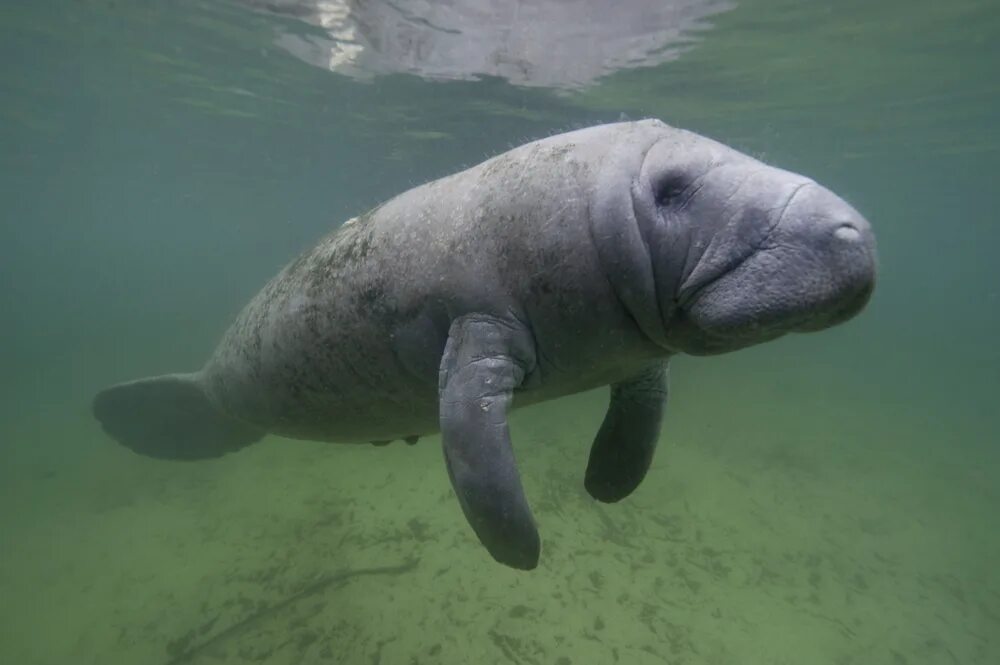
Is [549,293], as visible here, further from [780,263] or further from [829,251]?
[829,251]

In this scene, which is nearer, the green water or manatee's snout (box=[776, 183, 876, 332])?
manatee's snout (box=[776, 183, 876, 332])

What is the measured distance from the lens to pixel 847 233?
1499mm

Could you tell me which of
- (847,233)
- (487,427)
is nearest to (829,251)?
(847,233)

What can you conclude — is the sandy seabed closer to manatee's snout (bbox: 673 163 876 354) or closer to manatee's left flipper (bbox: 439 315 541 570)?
manatee's left flipper (bbox: 439 315 541 570)

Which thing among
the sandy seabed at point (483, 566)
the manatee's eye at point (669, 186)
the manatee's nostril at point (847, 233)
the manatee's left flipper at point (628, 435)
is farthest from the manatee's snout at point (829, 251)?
the sandy seabed at point (483, 566)

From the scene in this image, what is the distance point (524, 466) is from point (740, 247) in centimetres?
684

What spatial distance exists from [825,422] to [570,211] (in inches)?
531

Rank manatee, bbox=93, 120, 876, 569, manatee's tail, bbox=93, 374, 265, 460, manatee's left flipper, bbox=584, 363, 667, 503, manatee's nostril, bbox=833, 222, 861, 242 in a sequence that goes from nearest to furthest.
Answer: manatee's nostril, bbox=833, 222, 861, 242 < manatee, bbox=93, 120, 876, 569 < manatee's left flipper, bbox=584, 363, 667, 503 < manatee's tail, bbox=93, 374, 265, 460

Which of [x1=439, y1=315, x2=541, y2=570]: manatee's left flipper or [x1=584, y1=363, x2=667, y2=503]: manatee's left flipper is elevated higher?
[x1=439, y1=315, x2=541, y2=570]: manatee's left flipper

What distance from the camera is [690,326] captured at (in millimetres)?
1834

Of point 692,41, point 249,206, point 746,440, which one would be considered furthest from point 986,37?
point 249,206

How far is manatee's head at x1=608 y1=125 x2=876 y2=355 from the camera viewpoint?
151 centimetres

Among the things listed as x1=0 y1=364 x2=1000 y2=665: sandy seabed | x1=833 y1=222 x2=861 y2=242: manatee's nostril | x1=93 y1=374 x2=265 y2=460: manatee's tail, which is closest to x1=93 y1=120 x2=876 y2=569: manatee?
x1=833 y1=222 x2=861 y2=242: manatee's nostril

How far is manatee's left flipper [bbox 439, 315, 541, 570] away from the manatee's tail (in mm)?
3097
